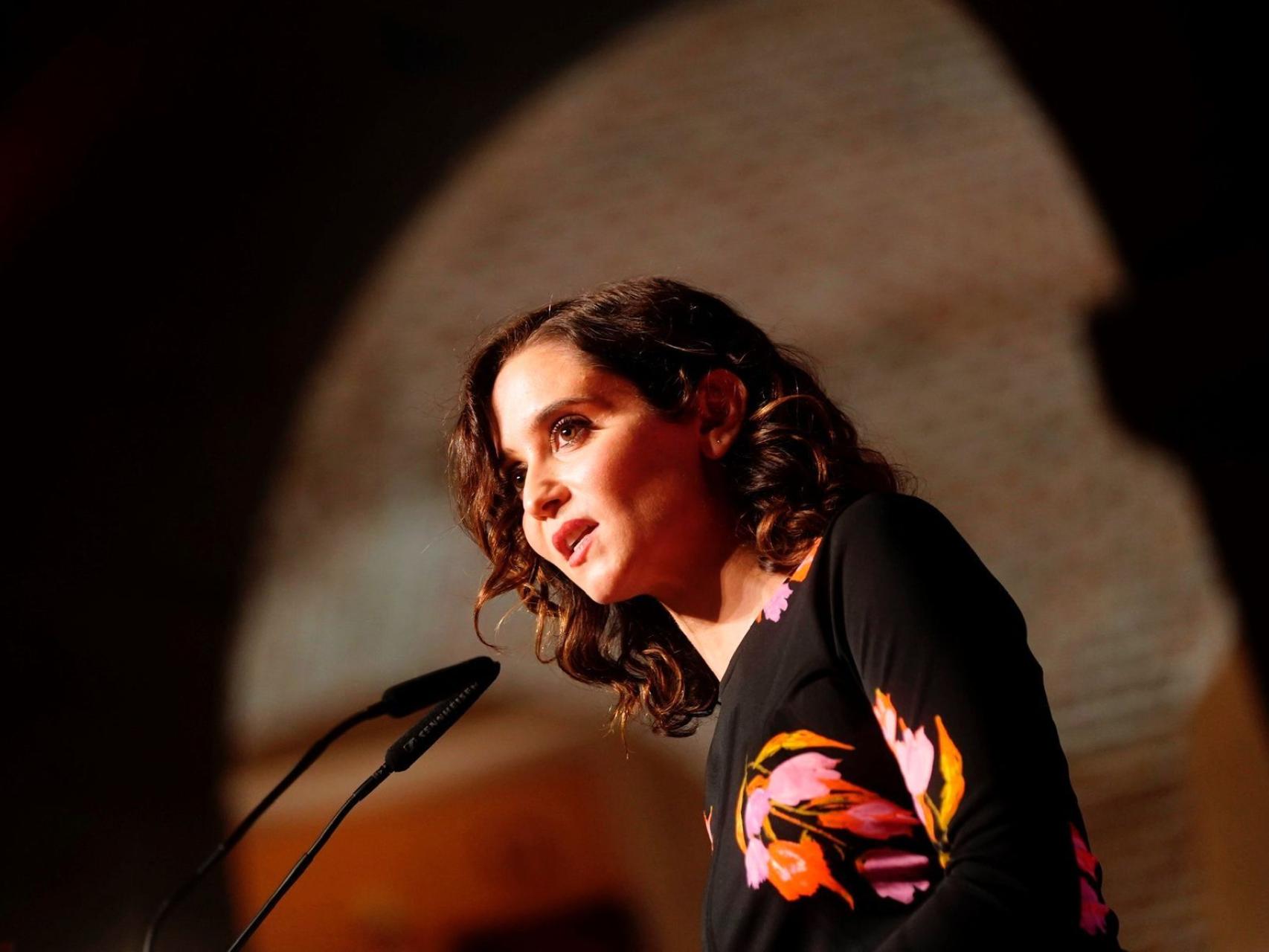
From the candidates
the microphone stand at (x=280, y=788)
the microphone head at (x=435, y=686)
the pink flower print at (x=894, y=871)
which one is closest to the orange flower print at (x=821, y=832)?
the pink flower print at (x=894, y=871)

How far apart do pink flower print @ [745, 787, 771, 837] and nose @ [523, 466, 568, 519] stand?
1.23ft

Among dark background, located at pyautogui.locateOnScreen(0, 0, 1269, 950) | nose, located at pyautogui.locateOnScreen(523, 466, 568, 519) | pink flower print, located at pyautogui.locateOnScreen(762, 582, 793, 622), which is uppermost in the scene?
nose, located at pyautogui.locateOnScreen(523, 466, 568, 519)

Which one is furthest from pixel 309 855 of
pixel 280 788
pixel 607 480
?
pixel 607 480

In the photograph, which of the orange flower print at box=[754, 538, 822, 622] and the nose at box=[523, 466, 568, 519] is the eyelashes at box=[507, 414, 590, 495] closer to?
the nose at box=[523, 466, 568, 519]

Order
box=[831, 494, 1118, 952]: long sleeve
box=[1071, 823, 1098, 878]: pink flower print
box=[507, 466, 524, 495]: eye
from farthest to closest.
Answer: box=[507, 466, 524, 495]: eye, box=[1071, 823, 1098, 878]: pink flower print, box=[831, 494, 1118, 952]: long sleeve

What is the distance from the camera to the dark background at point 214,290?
3629 millimetres

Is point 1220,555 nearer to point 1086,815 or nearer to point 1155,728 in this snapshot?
point 1155,728

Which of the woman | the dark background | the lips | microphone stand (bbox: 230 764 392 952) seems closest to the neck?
the woman

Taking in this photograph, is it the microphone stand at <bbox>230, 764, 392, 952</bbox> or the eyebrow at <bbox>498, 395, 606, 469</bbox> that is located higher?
the eyebrow at <bbox>498, 395, 606, 469</bbox>

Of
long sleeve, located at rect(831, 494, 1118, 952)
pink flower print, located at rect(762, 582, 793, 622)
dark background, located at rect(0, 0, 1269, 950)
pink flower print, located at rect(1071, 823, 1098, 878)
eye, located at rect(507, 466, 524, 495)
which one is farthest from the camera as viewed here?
dark background, located at rect(0, 0, 1269, 950)

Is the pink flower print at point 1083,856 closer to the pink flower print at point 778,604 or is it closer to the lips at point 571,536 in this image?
the pink flower print at point 778,604

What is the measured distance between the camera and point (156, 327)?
4465 mm

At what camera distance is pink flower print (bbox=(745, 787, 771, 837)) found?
1084 millimetres

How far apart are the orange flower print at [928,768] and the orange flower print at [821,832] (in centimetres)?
3
